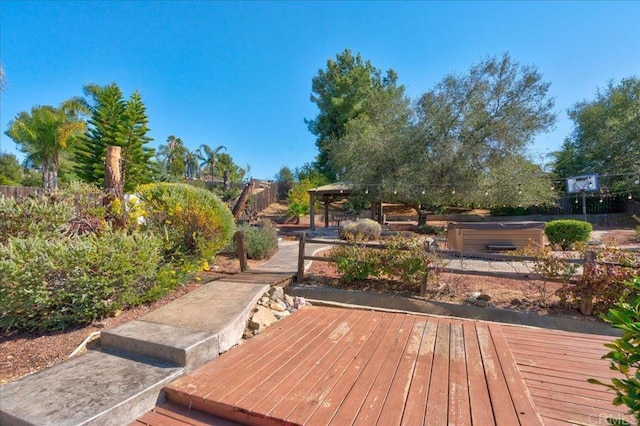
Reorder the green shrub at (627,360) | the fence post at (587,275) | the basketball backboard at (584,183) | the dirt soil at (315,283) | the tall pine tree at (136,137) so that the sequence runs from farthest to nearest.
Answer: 1. the tall pine tree at (136,137)
2. the basketball backboard at (584,183)
3. the fence post at (587,275)
4. the dirt soil at (315,283)
5. the green shrub at (627,360)

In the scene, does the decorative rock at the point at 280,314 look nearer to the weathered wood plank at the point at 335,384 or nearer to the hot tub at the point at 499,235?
the weathered wood plank at the point at 335,384

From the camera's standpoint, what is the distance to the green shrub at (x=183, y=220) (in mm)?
4527

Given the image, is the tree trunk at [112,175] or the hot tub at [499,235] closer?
the tree trunk at [112,175]

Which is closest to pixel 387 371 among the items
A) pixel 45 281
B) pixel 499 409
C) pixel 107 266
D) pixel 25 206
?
pixel 499 409

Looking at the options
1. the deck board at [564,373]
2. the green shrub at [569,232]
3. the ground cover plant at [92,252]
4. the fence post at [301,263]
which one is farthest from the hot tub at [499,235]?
the ground cover plant at [92,252]

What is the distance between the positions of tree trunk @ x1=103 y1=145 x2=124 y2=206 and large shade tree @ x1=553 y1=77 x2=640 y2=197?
20938 millimetres

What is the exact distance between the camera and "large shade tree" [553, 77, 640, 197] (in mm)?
17172

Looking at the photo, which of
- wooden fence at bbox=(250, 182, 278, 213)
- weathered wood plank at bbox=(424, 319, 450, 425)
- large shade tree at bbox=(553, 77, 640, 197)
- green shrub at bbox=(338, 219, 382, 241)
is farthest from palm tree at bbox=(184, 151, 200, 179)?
weathered wood plank at bbox=(424, 319, 450, 425)

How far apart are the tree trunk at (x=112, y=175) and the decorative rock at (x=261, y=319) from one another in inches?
111

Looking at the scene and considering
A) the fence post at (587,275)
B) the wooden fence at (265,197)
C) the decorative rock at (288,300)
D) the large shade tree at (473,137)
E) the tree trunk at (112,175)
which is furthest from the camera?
the wooden fence at (265,197)

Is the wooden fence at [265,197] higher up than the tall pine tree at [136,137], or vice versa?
the tall pine tree at [136,137]

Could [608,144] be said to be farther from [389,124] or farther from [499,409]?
[499,409]

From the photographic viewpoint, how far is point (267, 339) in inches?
123

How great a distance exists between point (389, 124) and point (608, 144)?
45.5 ft
